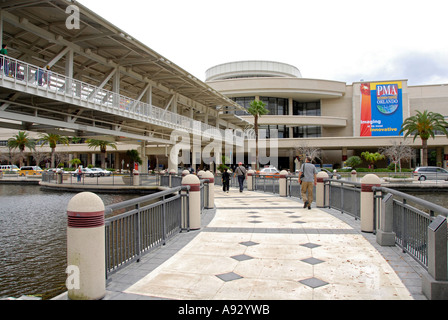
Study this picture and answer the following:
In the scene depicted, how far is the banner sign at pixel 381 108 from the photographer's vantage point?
64.2 metres

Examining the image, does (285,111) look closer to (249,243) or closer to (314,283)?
(249,243)

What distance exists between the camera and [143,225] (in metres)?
6.31

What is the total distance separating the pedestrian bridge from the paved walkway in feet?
44.8

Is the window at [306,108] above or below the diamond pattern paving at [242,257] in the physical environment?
above

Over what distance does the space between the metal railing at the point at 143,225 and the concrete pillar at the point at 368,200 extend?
4456mm

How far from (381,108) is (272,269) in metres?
68.2

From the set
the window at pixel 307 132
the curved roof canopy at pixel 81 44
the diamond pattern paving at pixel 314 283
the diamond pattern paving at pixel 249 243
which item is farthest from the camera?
the window at pixel 307 132

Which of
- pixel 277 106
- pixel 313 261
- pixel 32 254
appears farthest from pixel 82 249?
pixel 277 106

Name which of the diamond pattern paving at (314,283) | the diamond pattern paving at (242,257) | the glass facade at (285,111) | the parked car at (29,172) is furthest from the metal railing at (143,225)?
the glass facade at (285,111)

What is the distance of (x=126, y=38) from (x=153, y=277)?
18.7 metres

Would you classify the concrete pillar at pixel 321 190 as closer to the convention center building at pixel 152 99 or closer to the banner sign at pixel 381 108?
the convention center building at pixel 152 99

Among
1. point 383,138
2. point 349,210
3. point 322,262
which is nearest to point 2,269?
point 322,262
